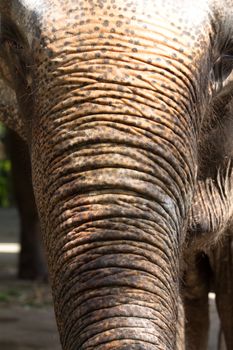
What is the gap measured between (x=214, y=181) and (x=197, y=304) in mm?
1506

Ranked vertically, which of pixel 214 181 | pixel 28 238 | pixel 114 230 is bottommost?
pixel 114 230

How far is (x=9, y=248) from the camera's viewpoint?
1852 centimetres

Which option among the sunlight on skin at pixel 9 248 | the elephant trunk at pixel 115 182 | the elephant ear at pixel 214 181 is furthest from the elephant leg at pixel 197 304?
the sunlight on skin at pixel 9 248

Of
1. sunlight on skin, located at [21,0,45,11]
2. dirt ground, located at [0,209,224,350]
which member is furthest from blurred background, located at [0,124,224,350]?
sunlight on skin, located at [21,0,45,11]

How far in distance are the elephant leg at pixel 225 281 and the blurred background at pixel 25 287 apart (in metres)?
2.86

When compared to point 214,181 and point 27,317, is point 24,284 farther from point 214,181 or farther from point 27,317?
point 214,181

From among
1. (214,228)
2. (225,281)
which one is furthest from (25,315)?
(214,228)

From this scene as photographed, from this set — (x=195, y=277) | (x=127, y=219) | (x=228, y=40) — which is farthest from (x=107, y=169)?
(x=195, y=277)

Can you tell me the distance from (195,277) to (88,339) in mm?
2462

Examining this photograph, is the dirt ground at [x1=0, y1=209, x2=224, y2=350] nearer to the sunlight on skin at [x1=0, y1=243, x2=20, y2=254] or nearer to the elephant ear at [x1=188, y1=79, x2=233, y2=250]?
the sunlight on skin at [x1=0, y1=243, x2=20, y2=254]

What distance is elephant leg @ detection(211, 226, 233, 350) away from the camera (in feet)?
22.7

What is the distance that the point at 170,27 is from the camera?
5051mm

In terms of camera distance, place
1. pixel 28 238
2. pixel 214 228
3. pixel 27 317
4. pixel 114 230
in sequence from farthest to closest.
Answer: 1. pixel 28 238
2. pixel 27 317
3. pixel 214 228
4. pixel 114 230

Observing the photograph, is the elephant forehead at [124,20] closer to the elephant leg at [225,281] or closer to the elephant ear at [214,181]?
the elephant ear at [214,181]
